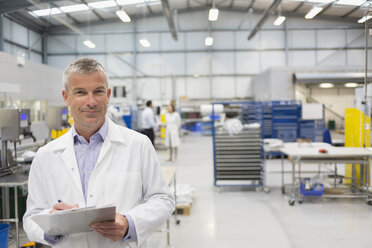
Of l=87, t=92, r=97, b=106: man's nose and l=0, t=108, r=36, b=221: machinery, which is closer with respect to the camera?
l=87, t=92, r=97, b=106: man's nose

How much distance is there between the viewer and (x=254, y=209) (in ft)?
16.2

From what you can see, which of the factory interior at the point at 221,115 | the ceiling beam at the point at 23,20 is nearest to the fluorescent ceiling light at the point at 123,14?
the factory interior at the point at 221,115

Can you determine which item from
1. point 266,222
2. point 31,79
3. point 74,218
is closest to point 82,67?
point 74,218

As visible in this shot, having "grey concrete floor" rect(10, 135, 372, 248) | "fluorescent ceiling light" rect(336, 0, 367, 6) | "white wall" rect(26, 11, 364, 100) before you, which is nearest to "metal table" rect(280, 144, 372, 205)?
"grey concrete floor" rect(10, 135, 372, 248)

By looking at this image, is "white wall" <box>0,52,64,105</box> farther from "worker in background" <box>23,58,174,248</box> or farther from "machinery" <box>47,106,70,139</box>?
"worker in background" <box>23,58,174,248</box>

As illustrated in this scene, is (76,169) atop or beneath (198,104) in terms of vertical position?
beneath

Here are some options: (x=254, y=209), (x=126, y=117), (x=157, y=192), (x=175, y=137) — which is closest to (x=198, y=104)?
(x=126, y=117)

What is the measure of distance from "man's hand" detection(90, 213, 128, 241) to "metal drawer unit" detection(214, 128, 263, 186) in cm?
476

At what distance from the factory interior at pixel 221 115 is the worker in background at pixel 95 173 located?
2 cm

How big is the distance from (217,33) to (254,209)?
45.7ft

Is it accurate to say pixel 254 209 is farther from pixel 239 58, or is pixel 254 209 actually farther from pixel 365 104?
pixel 239 58

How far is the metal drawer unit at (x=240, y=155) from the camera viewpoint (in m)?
5.88

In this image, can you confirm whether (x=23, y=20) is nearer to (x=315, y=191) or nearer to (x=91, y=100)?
(x=315, y=191)

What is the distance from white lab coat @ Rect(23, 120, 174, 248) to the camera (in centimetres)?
136
